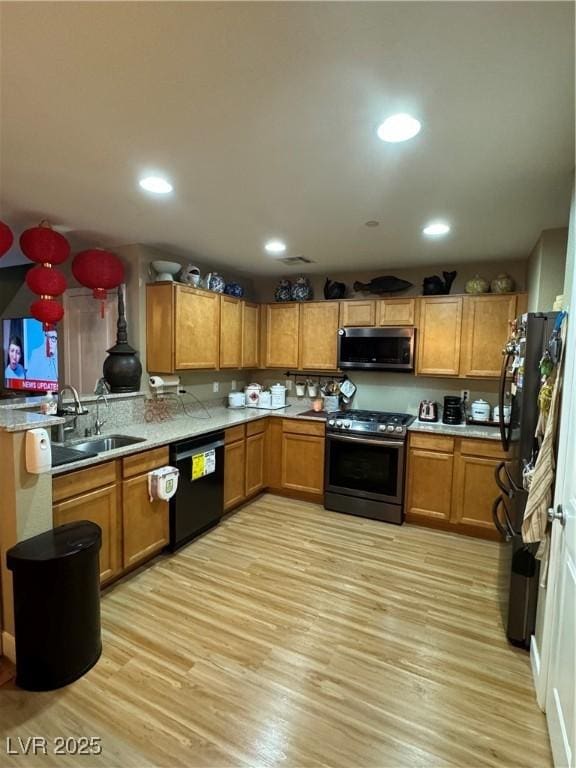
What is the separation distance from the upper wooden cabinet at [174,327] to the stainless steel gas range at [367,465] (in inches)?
61.3

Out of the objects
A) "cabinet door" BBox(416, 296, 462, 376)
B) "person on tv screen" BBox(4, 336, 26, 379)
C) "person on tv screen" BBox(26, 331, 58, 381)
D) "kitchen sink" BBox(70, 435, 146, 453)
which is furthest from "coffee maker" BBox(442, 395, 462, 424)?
"person on tv screen" BBox(4, 336, 26, 379)

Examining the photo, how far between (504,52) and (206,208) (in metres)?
1.85

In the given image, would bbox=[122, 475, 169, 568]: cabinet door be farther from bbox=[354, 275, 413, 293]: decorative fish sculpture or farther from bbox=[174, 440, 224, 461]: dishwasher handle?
bbox=[354, 275, 413, 293]: decorative fish sculpture

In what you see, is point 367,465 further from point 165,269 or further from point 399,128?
point 399,128

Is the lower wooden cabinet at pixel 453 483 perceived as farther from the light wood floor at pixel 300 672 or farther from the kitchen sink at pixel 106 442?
the kitchen sink at pixel 106 442

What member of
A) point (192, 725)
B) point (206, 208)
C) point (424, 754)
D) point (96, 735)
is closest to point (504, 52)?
point (206, 208)

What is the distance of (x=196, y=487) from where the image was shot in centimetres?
315

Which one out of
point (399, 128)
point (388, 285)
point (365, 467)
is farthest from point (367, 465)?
point (399, 128)

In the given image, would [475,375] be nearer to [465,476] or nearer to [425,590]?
[465,476]

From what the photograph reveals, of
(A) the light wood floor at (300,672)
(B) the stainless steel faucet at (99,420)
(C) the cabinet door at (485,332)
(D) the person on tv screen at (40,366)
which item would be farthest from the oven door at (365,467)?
(D) the person on tv screen at (40,366)

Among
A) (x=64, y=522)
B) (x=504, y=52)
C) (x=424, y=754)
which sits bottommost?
(x=424, y=754)

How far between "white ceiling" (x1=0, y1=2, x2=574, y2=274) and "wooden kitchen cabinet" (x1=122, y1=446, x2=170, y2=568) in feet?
5.74

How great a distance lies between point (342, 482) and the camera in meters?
3.85

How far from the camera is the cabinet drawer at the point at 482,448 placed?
3279 mm
